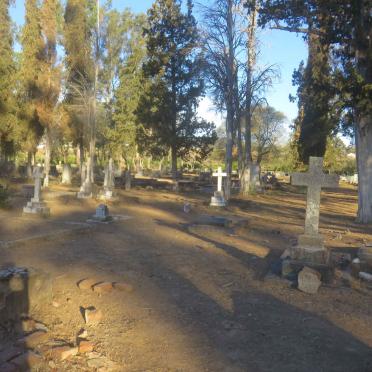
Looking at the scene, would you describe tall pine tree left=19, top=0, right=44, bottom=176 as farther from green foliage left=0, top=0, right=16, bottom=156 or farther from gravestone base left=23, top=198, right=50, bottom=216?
gravestone base left=23, top=198, right=50, bottom=216

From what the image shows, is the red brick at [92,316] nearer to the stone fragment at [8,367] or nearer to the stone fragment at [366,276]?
the stone fragment at [8,367]

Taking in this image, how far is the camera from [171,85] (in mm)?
30969

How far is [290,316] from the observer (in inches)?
208

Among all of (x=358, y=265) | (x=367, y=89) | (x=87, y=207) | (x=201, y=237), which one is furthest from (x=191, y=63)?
(x=358, y=265)

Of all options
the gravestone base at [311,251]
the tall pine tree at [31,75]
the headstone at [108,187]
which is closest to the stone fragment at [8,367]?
the gravestone base at [311,251]

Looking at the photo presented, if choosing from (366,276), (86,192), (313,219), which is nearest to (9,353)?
(313,219)

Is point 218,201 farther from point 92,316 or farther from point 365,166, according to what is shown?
point 92,316

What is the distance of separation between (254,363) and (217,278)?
2963 mm

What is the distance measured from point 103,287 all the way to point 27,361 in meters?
2.17


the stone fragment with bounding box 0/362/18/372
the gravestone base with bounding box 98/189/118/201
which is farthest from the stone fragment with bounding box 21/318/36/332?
the gravestone base with bounding box 98/189/118/201

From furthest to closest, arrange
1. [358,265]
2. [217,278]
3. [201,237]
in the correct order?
[201,237] → [358,265] → [217,278]

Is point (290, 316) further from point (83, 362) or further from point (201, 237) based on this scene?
point (201, 237)

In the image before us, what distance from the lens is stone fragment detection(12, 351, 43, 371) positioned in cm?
384

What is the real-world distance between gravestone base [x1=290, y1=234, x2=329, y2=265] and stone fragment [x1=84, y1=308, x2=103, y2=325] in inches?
136
